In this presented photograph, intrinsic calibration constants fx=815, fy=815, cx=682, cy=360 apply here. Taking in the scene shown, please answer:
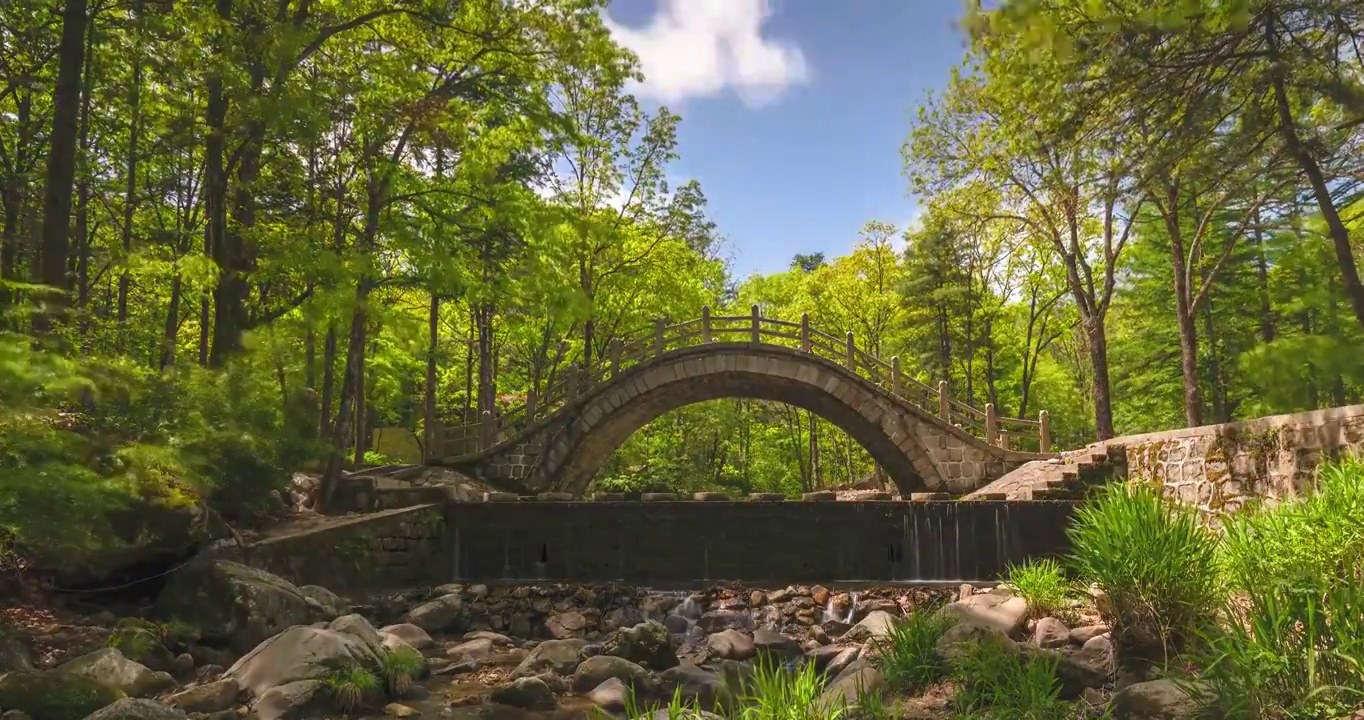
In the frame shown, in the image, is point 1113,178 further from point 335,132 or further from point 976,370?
point 976,370

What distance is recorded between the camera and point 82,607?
8.83m

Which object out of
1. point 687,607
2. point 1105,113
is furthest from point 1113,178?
point 687,607

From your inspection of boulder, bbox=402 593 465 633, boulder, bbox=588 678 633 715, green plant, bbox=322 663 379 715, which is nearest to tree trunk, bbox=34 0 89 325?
green plant, bbox=322 663 379 715

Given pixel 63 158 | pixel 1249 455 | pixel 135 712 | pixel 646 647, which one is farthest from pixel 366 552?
pixel 1249 455

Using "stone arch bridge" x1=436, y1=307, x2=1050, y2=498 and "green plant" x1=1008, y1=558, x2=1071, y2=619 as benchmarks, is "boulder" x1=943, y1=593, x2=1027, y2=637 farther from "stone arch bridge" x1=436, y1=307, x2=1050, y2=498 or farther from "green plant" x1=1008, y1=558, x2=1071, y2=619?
"stone arch bridge" x1=436, y1=307, x2=1050, y2=498

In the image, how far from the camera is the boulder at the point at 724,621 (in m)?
11.8

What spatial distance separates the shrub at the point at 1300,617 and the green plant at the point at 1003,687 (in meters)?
0.89

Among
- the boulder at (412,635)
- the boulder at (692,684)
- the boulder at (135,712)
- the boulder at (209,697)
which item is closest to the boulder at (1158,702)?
the boulder at (692,684)

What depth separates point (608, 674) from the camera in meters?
7.89

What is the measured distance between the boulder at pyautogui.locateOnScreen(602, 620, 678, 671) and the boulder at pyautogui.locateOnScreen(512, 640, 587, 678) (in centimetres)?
36

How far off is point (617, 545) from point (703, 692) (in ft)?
25.5

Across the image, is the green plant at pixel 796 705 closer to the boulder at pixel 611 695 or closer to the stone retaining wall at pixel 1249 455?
the boulder at pixel 611 695

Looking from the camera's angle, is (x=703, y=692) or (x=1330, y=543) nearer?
(x=1330, y=543)

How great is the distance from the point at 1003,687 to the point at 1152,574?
1.36m
